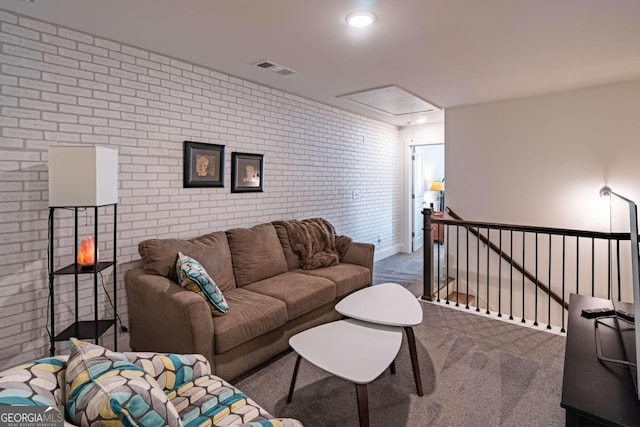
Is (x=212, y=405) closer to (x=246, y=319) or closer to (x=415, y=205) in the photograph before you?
(x=246, y=319)

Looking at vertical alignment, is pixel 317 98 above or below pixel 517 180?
above

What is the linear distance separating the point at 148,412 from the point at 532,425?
78.8 inches

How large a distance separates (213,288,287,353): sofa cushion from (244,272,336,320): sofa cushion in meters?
0.09

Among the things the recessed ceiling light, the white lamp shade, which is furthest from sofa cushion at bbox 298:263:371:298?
the recessed ceiling light

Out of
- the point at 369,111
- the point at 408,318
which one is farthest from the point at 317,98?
the point at 408,318

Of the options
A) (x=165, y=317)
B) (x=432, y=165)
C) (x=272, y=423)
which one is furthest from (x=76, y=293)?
(x=432, y=165)

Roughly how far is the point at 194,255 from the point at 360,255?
5.89 feet

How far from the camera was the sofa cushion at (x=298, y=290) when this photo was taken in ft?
8.90

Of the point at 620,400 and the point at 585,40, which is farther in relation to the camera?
the point at 585,40

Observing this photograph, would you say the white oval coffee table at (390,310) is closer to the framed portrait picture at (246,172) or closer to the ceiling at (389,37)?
the framed portrait picture at (246,172)

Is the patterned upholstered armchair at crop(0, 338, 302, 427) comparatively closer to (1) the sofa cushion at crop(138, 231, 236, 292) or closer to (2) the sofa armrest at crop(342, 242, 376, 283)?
(1) the sofa cushion at crop(138, 231, 236, 292)

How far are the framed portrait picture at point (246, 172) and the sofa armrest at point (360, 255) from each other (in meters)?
1.25

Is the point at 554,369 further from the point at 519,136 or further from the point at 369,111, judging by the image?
the point at 369,111

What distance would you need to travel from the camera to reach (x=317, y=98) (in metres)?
4.41
